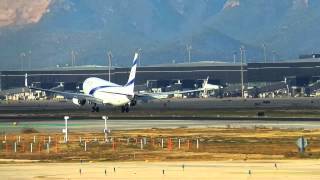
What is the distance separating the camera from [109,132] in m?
139

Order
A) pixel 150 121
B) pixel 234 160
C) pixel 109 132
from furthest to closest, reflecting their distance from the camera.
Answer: pixel 150 121 → pixel 109 132 → pixel 234 160

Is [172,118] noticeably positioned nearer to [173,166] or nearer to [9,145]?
[9,145]

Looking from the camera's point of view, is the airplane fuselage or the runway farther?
the airplane fuselage

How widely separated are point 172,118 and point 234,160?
8143 centimetres

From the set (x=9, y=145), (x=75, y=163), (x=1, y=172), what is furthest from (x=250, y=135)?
(x=1, y=172)

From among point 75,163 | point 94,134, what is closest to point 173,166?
point 75,163

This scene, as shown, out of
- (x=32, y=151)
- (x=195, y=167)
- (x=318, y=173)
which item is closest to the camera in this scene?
(x=318, y=173)

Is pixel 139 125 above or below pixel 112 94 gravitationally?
below

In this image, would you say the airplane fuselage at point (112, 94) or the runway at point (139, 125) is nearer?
the runway at point (139, 125)

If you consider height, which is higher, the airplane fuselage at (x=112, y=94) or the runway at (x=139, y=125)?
the airplane fuselage at (x=112, y=94)

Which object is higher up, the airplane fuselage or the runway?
the airplane fuselage

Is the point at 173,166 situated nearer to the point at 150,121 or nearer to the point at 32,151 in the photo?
the point at 32,151

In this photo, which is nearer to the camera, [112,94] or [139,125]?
[139,125]

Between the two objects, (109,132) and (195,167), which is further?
(109,132)
